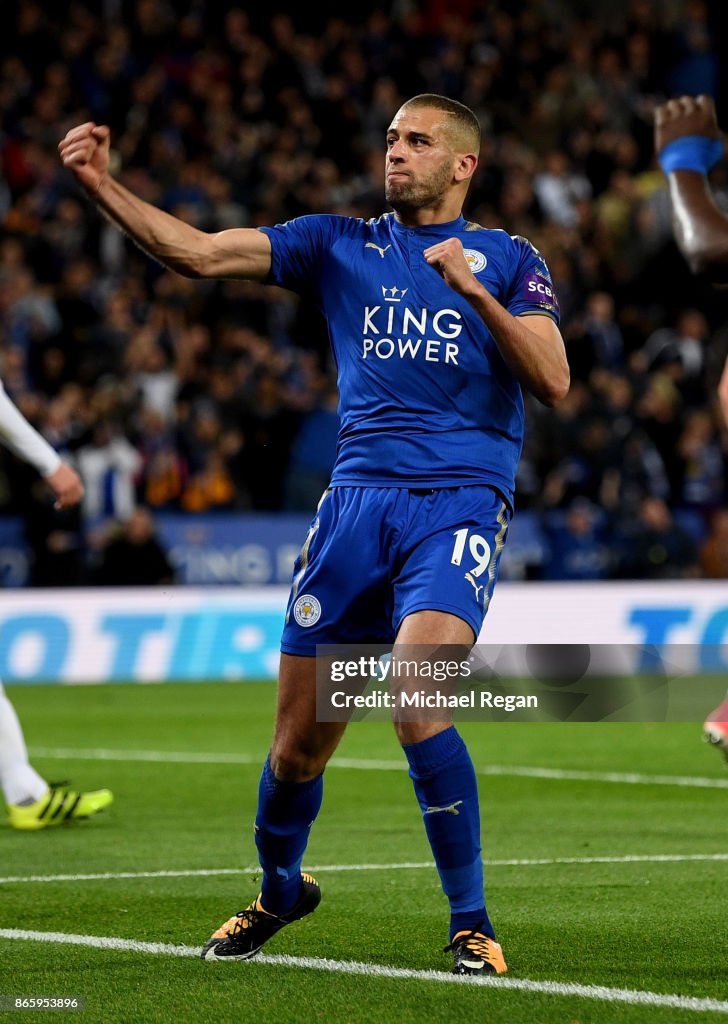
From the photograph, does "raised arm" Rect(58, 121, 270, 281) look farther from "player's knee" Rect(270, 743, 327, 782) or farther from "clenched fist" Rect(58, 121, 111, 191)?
"player's knee" Rect(270, 743, 327, 782)

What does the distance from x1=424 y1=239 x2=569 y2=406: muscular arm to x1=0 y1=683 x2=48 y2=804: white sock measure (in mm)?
3864

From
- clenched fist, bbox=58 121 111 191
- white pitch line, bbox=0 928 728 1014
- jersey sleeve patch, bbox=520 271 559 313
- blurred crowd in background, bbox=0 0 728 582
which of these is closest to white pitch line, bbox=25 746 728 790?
white pitch line, bbox=0 928 728 1014

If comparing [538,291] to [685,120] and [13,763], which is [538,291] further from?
[13,763]

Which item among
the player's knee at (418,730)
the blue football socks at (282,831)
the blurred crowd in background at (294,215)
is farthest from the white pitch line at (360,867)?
the blurred crowd in background at (294,215)

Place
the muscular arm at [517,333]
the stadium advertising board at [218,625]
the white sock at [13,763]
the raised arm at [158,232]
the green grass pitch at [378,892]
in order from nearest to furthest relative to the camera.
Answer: the green grass pitch at [378,892]
the muscular arm at [517,333]
the raised arm at [158,232]
the white sock at [13,763]
the stadium advertising board at [218,625]

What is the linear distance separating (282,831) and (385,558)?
2.96 feet

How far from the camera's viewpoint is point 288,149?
21344 millimetres

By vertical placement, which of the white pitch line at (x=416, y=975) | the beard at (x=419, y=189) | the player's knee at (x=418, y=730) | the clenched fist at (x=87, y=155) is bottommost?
the white pitch line at (x=416, y=975)

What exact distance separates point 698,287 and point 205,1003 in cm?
1809

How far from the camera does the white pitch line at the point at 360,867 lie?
714 centimetres

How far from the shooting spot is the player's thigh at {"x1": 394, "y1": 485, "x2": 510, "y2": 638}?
17.2 feet

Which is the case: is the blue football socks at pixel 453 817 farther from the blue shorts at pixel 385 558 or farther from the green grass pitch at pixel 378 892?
the blue shorts at pixel 385 558

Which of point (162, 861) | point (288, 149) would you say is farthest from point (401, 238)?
point (288, 149)

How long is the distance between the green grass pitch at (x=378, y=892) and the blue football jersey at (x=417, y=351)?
1472mm
